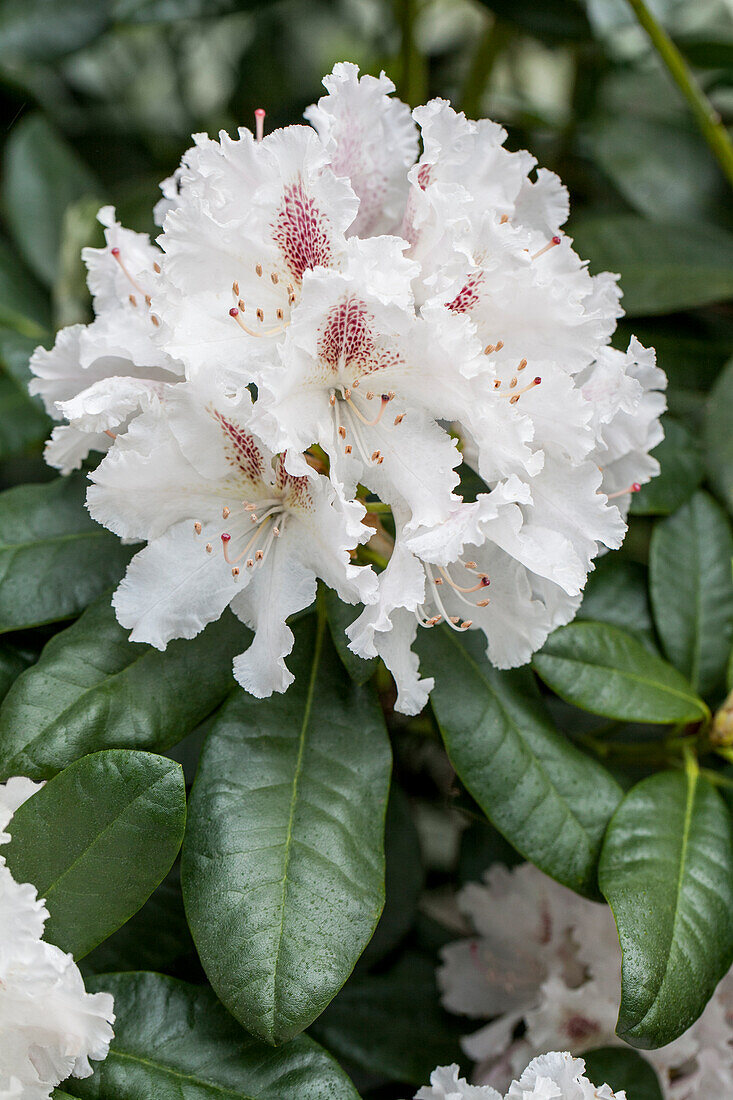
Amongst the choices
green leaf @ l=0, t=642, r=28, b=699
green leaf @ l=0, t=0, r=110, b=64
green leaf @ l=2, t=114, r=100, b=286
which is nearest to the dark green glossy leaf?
green leaf @ l=0, t=642, r=28, b=699

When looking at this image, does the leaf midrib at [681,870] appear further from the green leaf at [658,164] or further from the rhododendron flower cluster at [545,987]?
the green leaf at [658,164]

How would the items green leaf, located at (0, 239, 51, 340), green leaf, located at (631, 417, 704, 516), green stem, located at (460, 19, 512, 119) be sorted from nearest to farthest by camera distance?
green leaf, located at (631, 417, 704, 516) → green leaf, located at (0, 239, 51, 340) → green stem, located at (460, 19, 512, 119)

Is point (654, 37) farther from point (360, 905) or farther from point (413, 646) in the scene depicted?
point (360, 905)

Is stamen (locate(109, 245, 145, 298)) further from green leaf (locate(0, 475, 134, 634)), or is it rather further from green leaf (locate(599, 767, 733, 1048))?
green leaf (locate(599, 767, 733, 1048))

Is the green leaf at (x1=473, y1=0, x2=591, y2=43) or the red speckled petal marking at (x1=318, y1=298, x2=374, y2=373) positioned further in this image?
the green leaf at (x1=473, y1=0, x2=591, y2=43)

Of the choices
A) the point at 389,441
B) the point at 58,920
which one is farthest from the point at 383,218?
the point at 58,920
